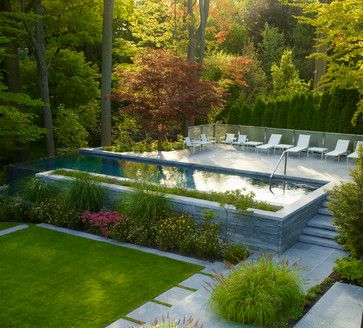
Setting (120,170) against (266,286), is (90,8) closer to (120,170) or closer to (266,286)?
(120,170)

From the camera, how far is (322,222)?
11406 millimetres

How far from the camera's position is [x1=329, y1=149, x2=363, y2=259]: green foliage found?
8400mm

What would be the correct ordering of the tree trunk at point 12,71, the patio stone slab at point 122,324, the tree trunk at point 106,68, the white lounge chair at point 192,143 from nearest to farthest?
the patio stone slab at point 122,324, the tree trunk at point 12,71, the white lounge chair at point 192,143, the tree trunk at point 106,68

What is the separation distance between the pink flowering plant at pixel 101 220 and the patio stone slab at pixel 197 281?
3.12 m

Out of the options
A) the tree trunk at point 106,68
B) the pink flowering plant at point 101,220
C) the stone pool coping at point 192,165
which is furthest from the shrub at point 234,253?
the tree trunk at point 106,68

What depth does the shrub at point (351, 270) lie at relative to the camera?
8523 mm

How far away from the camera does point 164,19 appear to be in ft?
113

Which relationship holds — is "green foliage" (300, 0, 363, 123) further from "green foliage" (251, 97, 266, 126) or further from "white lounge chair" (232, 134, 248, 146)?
"green foliage" (251, 97, 266, 126)

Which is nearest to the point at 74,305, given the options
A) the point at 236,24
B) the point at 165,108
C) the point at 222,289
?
the point at 222,289

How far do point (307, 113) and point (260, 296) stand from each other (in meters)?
16.6

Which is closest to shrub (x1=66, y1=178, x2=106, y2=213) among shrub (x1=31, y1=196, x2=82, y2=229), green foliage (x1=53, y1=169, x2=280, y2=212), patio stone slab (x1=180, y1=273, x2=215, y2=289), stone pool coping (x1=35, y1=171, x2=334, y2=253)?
shrub (x1=31, y1=196, x2=82, y2=229)

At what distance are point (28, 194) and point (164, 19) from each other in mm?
24035

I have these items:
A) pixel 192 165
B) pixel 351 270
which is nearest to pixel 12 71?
pixel 192 165

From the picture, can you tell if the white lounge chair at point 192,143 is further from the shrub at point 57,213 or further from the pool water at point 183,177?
the shrub at point 57,213
